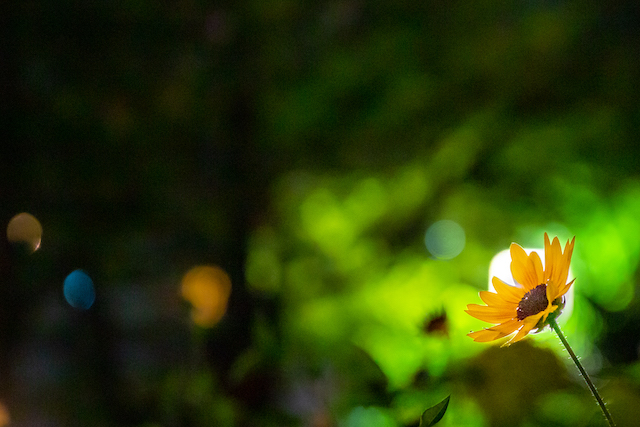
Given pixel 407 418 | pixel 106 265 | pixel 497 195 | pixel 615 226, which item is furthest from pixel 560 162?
pixel 106 265

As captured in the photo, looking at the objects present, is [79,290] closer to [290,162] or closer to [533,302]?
[290,162]

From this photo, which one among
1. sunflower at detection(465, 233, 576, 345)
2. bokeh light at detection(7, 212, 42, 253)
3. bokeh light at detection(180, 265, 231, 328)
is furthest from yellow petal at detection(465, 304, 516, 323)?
bokeh light at detection(7, 212, 42, 253)

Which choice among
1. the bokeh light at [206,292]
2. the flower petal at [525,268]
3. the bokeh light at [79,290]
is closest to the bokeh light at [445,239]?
the bokeh light at [206,292]

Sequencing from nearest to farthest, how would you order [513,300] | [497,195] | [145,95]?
[513,300]
[145,95]
[497,195]

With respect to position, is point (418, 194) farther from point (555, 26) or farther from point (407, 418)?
point (407, 418)

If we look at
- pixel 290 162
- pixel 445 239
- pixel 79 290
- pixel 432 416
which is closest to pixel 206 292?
pixel 79 290

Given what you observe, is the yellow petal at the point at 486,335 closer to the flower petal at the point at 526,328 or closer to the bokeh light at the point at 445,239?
the flower petal at the point at 526,328

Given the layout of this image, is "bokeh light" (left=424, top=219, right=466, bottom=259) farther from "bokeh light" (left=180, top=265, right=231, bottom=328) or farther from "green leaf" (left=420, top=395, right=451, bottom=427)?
"green leaf" (left=420, top=395, right=451, bottom=427)
